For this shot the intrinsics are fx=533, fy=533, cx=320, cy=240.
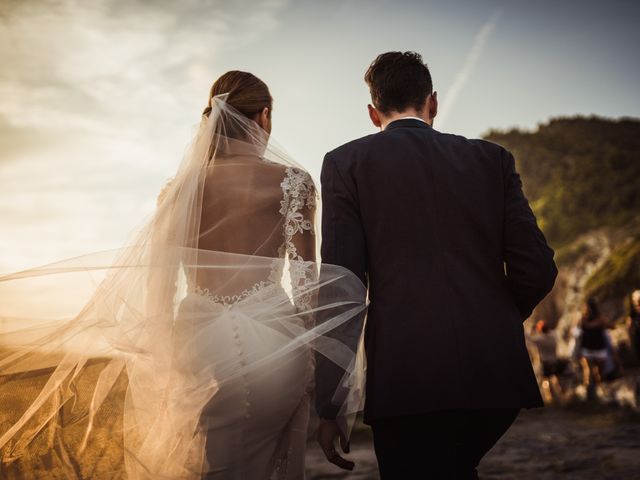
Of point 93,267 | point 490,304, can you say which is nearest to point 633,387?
point 490,304

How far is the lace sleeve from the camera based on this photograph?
266 centimetres

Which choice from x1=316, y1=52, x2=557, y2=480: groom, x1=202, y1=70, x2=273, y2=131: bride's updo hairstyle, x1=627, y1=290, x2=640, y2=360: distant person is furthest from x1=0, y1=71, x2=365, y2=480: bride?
x1=627, y1=290, x2=640, y2=360: distant person

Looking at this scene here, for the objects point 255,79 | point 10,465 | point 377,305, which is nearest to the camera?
point 377,305

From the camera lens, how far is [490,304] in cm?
218

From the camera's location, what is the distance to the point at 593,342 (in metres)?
11.0

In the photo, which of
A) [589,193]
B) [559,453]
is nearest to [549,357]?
[559,453]

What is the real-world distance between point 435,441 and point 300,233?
1.20 meters

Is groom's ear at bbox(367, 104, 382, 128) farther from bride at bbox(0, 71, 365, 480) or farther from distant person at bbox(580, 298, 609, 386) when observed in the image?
distant person at bbox(580, 298, 609, 386)

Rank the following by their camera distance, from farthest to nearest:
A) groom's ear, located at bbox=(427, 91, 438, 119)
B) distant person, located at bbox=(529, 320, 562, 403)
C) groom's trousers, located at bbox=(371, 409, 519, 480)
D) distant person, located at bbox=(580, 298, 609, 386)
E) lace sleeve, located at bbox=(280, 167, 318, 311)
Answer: distant person, located at bbox=(529, 320, 562, 403), distant person, located at bbox=(580, 298, 609, 386), lace sleeve, located at bbox=(280, 167, 318, 311), groom's ear, located at bbox=(427, 91, 438, 119), groom's trousers, located at bbox=(371, 409, 519, 480)

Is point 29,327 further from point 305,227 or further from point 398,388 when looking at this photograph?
point 398,388

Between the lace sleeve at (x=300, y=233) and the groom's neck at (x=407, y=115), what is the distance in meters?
0.58

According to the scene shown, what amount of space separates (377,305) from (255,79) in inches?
66.2

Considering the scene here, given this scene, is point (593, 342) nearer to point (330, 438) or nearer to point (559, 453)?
point (559, 453)

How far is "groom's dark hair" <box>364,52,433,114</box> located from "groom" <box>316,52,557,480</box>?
0.12 meters
